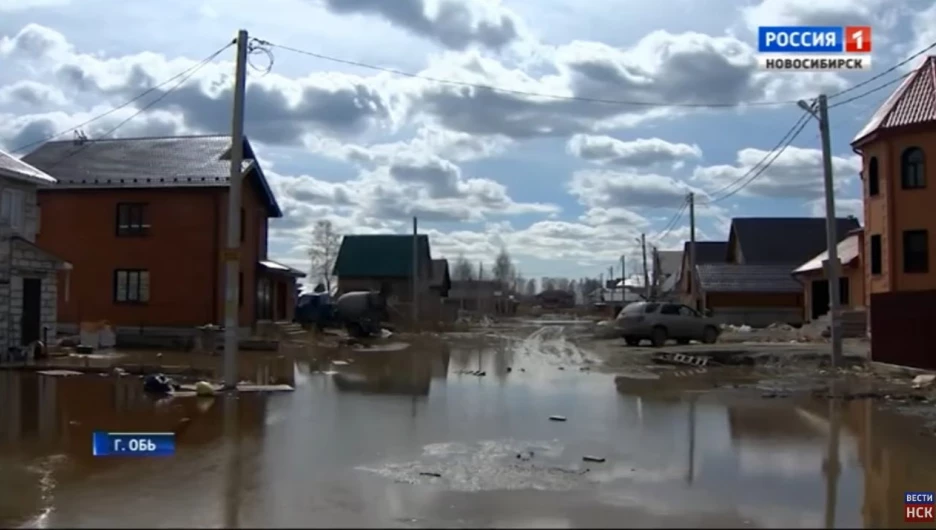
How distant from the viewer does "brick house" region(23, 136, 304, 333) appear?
33938 millimetres

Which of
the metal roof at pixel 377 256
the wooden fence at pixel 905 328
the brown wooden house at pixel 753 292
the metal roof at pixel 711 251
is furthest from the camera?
the metal roof at pixel 711 251

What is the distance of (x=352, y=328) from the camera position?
43219 mm

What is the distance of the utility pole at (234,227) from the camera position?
17781 millimetres

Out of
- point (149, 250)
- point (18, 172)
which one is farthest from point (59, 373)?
point (149, 250)

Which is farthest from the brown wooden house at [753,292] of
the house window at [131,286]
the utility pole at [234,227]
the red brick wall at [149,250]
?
the utility pole at [234,227]

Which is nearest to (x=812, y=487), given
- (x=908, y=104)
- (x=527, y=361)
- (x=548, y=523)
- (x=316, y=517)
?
(x=548, y=523)

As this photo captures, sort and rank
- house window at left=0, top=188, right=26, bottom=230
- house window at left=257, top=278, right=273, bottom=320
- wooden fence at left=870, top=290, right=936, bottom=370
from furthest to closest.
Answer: house window at left=257, top=278, right=273, bottom=320, house window at left=0, top=188, right=26, bottom=230, wooden fence at left=870, top=290, right=936, bottom=370

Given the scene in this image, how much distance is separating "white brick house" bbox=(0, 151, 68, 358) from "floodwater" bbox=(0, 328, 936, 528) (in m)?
6.07

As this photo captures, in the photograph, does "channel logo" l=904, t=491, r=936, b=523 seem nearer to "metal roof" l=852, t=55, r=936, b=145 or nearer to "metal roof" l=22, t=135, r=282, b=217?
"metal roof" l=852, t=55, r=936, b=145

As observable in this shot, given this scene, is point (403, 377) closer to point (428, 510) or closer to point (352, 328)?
point (428, 510)

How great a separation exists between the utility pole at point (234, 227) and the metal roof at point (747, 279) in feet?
141

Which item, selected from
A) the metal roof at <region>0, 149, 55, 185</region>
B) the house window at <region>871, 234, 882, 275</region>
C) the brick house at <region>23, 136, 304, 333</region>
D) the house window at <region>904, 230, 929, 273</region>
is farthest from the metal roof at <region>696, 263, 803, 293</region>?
the metal roof at <region>0, 149, 55, 185</region>

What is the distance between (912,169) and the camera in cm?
2995

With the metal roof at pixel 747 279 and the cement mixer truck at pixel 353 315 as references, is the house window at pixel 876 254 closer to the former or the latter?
the cement mixer truck at pixel 353 315
